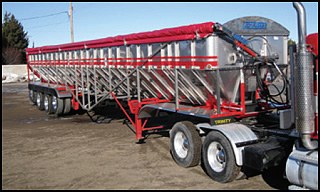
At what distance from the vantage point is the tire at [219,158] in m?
5.75

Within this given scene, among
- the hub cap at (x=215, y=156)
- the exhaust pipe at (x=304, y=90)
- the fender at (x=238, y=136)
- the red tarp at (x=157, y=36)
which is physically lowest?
the hub cap at (x=215, y=156)

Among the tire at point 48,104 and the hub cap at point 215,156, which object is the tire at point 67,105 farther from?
the hub cap at point 215,156

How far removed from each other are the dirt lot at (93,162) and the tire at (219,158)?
0.51ft

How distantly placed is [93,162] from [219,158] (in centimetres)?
293

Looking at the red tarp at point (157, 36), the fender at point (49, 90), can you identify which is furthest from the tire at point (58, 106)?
the red tarp at point (157, 36)

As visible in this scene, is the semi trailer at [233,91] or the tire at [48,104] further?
the tire at [48,104]

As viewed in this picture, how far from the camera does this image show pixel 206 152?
20.7ft

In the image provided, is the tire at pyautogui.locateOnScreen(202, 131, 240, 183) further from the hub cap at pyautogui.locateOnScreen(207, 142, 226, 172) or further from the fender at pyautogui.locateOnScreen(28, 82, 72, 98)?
the fender at pyautogui.locateOnScreen(28, 82, 72, 98)

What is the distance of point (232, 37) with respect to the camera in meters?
6.37

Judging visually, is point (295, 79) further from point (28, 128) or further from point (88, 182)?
point (28, 128)

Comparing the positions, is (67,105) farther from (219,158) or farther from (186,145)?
(219,158)

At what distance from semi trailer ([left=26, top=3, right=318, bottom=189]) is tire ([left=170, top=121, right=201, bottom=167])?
20 mm

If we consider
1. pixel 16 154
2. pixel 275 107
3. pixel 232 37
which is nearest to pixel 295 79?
pixel 232 37

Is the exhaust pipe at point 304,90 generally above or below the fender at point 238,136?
above
